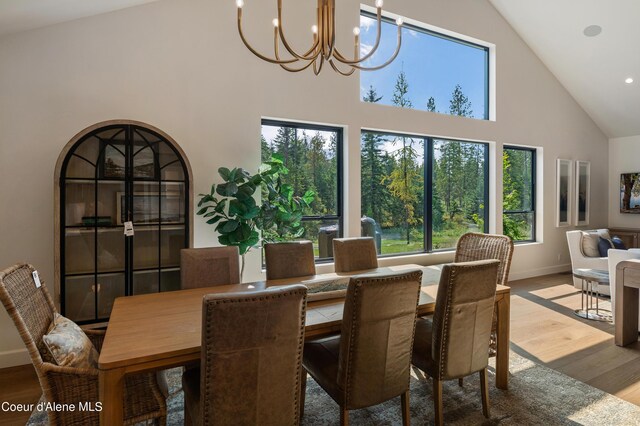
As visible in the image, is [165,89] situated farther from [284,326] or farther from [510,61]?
[510,61]

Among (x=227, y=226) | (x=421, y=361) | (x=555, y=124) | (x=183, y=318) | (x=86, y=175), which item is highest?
(x=555, y=124)

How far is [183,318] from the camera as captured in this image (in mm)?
1843

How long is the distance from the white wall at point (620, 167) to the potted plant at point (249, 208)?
710cm

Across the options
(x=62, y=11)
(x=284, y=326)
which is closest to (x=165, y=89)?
(x=62, y=11)

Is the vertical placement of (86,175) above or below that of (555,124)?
below

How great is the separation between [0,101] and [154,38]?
1384mm

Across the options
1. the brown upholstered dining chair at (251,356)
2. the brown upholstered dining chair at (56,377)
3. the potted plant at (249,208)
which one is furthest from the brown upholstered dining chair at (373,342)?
the potted plant at (249,208)

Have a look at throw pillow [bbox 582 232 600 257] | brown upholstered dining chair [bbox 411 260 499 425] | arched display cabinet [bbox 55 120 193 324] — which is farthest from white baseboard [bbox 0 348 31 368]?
throw pillow [bbox 582 232 600 257]

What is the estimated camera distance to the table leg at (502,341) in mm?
2475

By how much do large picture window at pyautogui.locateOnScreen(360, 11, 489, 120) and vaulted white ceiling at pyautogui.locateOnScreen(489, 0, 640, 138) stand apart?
2.81ft

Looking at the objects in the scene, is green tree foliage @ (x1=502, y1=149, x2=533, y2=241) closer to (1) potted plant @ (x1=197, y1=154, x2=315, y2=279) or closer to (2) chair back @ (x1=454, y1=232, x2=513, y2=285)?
(2) chair back @ (x1=454, y1=232, x2=513, y2=285)

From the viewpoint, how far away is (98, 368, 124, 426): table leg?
4.52 feet

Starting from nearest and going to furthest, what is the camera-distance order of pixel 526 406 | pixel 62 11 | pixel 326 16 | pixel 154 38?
pixel 326 16, pixel 526 406, pixel 62 11, pixel 154 38

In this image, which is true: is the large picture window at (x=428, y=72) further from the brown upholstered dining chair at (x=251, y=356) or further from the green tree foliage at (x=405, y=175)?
the brown upholstered dining chair at (x=251, y=356)
